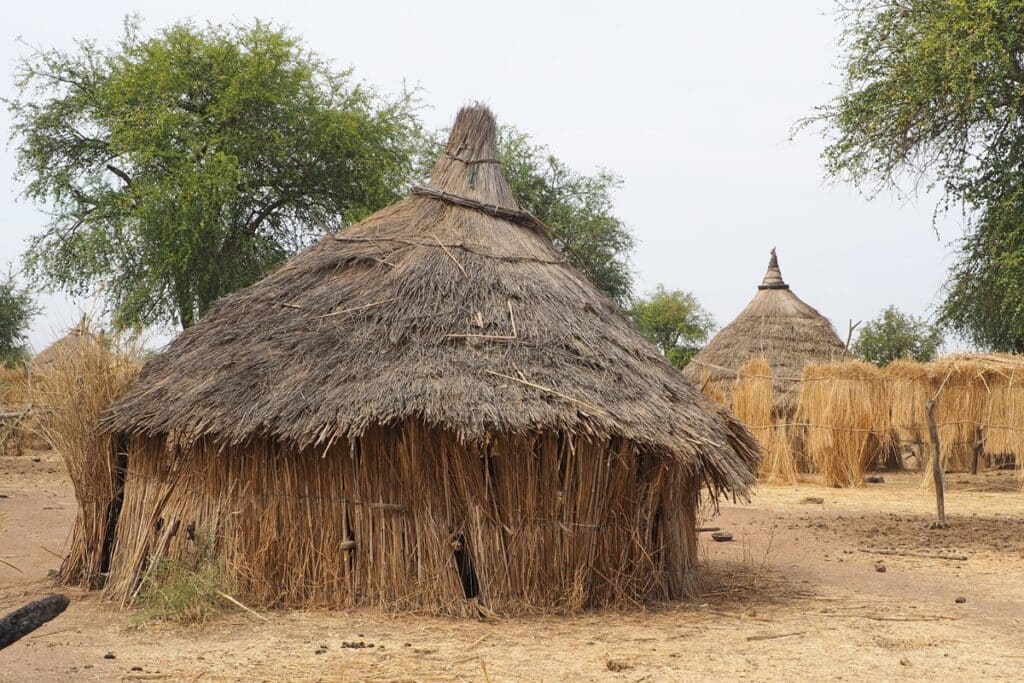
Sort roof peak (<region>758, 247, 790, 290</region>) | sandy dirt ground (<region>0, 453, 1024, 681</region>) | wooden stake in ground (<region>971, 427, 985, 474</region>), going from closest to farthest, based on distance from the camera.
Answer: sandy dirt ground (<region>0, 453, 1024, 681</region>) < wooden stake in ground (<region>971, 427, 985, 474</region>) < roof peak (<region>758, 247, 790, 290</region>)

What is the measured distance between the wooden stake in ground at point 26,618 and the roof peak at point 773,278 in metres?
20.7

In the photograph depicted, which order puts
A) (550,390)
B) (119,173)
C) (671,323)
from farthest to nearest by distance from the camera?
(671,323) → (119,173) → (550,390)

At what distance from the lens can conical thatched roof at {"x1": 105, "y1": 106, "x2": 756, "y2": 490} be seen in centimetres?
730

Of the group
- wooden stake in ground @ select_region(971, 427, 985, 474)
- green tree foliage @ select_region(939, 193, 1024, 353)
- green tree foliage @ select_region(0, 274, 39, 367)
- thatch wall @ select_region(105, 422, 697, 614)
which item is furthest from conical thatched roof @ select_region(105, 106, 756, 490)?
green tree foliage @ select_region(0, 274, 39, 367)

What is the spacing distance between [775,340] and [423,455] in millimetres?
15619

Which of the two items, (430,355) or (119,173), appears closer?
(430,355)

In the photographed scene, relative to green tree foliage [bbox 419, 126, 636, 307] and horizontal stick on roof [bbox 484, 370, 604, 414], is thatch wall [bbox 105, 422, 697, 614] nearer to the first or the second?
horizontal stick on roof [bbox 484, 370, 604, 414]

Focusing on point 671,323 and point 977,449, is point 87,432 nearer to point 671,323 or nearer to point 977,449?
point 977,449

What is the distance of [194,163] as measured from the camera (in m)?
17.8

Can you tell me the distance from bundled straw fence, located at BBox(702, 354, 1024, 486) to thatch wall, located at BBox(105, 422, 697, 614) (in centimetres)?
1045

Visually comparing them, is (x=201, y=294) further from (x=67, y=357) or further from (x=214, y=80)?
(x=67, y=357)

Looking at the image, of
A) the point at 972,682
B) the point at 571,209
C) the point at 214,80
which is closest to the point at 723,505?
the point at 972,682

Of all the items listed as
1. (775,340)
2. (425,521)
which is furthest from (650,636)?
(775,340)

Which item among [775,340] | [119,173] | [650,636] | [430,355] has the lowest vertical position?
[650,636]
